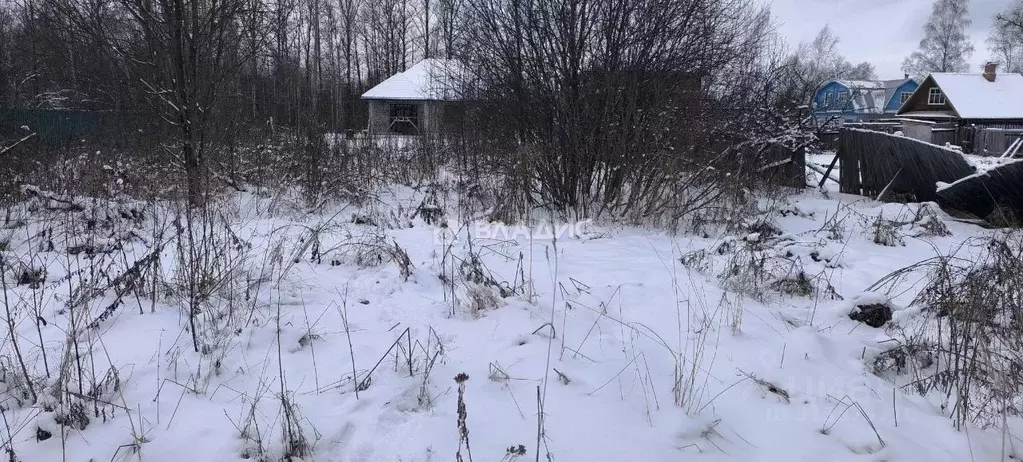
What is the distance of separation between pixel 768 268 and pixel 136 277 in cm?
430

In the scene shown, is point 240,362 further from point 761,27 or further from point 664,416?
point 761,27

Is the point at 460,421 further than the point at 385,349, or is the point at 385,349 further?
the point at 385,349

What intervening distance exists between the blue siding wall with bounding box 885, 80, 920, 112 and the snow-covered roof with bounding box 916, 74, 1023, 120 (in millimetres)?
12588

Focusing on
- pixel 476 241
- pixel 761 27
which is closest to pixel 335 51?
pixel 761 27

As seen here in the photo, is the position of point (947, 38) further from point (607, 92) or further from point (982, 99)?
point (607, 92)

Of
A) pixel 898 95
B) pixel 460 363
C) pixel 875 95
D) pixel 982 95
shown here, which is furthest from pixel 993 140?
pixel 875 95

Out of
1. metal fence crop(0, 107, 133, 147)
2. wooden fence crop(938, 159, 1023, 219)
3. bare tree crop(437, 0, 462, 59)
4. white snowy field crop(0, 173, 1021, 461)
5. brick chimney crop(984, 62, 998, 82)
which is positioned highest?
brick chimney crop(984, 62, 998, 82)

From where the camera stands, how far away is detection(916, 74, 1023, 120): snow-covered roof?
26.3m

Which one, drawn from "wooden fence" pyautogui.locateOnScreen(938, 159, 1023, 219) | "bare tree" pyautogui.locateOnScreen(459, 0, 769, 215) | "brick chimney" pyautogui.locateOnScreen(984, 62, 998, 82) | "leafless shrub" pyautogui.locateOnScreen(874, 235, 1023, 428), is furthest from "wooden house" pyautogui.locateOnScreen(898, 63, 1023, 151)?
"leafless shrub" pyautogui.locateOnScreen(874, 235, 1023, 428)

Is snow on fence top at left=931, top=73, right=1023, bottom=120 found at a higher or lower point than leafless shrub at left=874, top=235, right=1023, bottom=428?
higher

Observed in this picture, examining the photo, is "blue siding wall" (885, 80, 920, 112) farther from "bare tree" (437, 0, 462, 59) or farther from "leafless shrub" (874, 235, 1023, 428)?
"leafless shrub" (874, 235, 1023, 428)

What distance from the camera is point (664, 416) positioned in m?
2.36

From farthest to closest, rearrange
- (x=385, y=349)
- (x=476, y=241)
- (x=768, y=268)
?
1. (x=476, y=241)
2. (x=768, y=268)
3. (x=385, y=349)

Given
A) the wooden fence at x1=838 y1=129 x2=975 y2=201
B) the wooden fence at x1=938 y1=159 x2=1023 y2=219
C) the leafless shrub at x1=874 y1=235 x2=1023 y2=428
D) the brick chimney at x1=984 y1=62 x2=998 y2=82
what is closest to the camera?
the leafless shrub at x1=874 y1=235 x2=1023 y2=428
